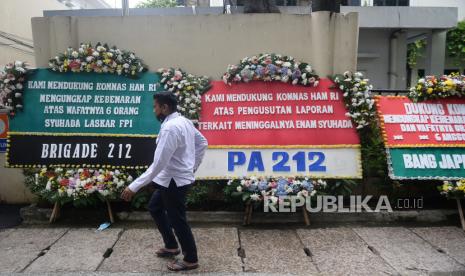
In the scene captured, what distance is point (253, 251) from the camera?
4.35 meters

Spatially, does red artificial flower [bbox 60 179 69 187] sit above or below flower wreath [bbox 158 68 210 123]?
below

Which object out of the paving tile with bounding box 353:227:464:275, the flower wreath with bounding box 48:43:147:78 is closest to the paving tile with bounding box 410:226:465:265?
the paving tile with bounding box 353:227:464:275

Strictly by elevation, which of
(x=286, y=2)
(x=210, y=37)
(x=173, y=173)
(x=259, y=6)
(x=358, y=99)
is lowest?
(x=173, y=173)

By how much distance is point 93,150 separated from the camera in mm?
5277

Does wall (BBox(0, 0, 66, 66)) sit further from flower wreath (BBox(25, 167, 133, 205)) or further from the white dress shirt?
the white dress shirt

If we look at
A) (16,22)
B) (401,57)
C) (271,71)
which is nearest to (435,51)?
(401,57)

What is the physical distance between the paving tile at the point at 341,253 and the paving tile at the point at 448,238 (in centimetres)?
79

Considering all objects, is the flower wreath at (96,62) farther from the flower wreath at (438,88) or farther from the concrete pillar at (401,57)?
the concrete pillar at (401,57)

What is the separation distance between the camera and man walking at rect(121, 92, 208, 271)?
3.53 meters

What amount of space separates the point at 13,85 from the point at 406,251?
16.7 feet

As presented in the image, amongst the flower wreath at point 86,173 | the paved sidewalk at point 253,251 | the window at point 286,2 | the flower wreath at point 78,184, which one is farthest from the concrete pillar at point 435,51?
the flower wreath at point 78,184

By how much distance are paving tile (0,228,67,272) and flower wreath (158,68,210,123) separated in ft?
6.85

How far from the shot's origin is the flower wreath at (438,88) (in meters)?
5.29

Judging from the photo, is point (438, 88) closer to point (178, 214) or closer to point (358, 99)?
point (358, 99)
